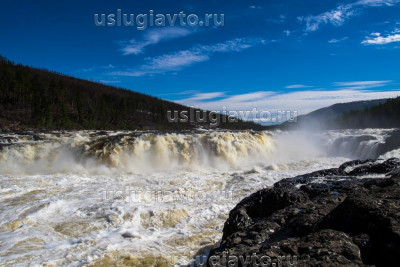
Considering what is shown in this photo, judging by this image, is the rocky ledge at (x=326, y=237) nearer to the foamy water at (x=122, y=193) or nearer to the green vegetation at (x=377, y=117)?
the foamy water at (x=122, y=193)

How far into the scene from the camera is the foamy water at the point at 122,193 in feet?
22.5

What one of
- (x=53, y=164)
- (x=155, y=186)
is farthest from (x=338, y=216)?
(x=53, y=164)

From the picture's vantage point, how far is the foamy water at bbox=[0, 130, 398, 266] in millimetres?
6855

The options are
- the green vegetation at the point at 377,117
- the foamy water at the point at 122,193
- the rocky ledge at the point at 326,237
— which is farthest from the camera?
the green vegetation at the point at 377,117

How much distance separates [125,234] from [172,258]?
6.34 ft

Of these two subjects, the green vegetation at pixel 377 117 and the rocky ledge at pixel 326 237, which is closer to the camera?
the rocky ledge at pixel 326 237

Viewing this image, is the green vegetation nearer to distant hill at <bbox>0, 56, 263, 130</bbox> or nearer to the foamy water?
the foamy water

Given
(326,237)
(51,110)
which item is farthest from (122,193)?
(51,110)

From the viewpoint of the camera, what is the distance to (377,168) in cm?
1035

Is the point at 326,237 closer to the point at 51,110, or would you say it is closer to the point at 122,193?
the point at 122,193

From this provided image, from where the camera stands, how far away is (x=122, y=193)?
1191cm

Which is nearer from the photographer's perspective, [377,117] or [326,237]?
[326,237]

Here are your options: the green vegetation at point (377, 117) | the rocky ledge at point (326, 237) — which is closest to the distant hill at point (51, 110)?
the green vegetation at point (377, 117)

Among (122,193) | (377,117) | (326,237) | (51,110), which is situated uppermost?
(51,110)
